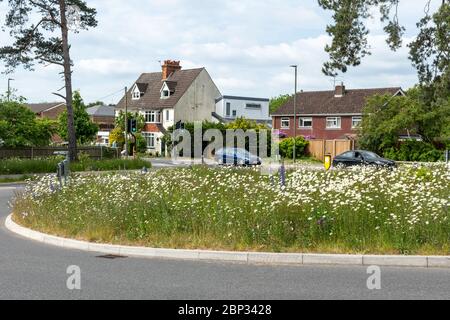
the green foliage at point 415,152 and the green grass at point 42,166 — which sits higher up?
the green foliage at point 415,152

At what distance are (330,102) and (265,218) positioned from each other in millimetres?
56665

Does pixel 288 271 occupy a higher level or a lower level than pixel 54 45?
lower

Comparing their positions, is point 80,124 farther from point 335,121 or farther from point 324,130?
point 335,121

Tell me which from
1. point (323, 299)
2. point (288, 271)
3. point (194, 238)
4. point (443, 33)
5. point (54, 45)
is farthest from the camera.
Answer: point (54, 45)

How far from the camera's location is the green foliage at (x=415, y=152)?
148ft

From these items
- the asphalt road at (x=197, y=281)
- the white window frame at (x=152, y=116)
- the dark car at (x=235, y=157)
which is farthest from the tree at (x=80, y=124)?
the asphalt road at (x=197, y=281)

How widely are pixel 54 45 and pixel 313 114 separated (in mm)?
37245

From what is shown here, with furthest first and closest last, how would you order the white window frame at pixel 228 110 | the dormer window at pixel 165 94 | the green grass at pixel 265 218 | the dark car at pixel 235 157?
the white window frame at pixel 228 110 → the dormer window at pixel 165 94 → the dark car at pixel 235 157 → the green grass at pixel 265 218

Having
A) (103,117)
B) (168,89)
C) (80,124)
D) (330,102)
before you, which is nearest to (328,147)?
(330,102)

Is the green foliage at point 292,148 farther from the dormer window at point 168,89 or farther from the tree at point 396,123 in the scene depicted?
the dormer window at point 168,89

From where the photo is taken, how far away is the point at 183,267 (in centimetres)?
926
